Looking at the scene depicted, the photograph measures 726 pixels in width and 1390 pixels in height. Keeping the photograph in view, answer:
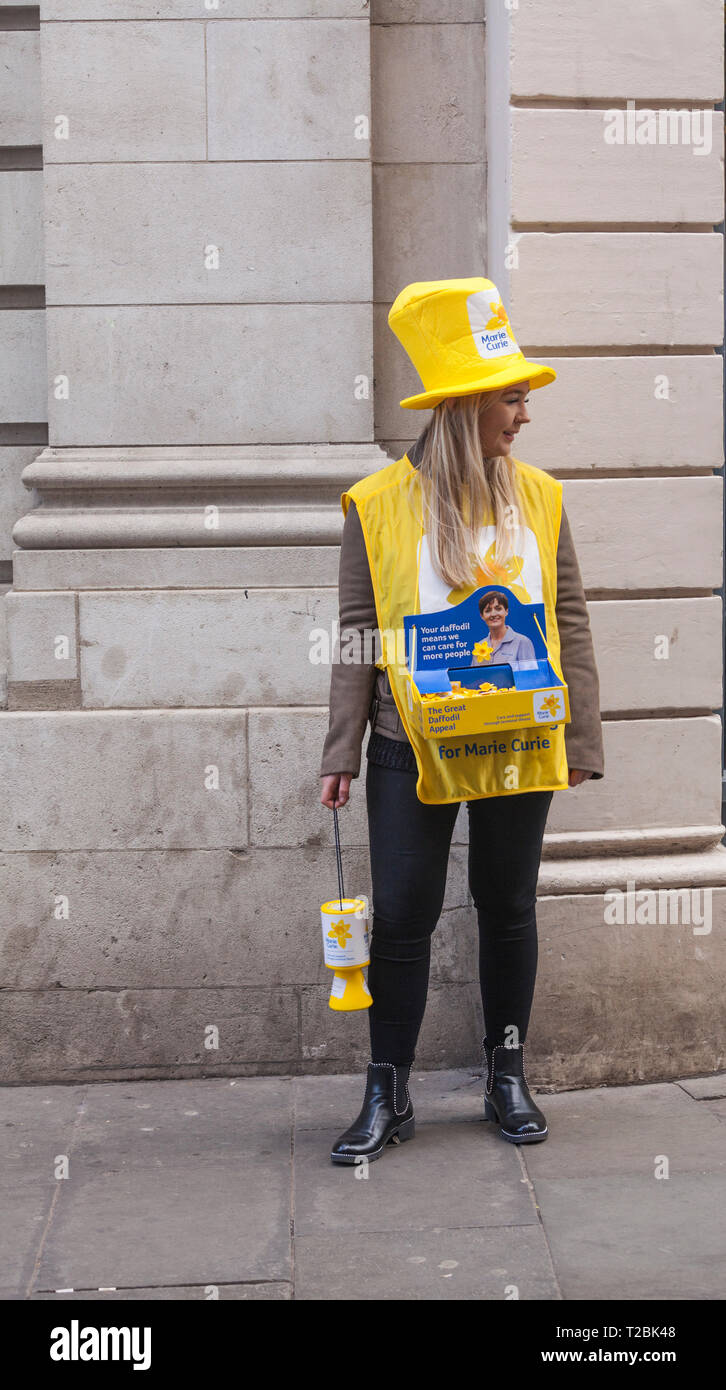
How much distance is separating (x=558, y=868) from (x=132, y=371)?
223 centimetres

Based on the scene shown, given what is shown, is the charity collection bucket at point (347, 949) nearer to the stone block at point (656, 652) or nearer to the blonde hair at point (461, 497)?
the blonde hair at point (461, 497)

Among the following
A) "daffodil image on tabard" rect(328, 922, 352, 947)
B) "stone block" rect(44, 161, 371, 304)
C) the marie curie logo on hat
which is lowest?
"daffodil image on tabard" rect(328, 922, 352, 947)

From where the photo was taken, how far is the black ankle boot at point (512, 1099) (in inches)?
160

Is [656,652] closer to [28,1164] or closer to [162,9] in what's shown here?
[28,1164]

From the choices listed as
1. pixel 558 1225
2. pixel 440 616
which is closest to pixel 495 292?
pixel 440 616

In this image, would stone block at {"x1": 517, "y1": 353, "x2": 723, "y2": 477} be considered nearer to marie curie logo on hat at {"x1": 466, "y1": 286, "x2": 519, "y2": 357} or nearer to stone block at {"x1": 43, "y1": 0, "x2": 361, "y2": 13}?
marie curie logo on hat at {"x1": 466, "y1": 286, "x2": 519, "y2": 357}

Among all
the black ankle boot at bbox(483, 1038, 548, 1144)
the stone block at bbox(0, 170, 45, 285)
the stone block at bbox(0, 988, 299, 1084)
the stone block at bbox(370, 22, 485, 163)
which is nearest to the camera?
the black ankle boot at bbox(483, 1038, 548, 1144)

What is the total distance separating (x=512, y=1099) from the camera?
4129 mm

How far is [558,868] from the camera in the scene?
4645mm

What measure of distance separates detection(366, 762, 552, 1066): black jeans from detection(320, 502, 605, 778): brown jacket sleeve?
143mm

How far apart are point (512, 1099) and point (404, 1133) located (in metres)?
0.33

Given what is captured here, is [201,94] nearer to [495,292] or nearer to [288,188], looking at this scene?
[288,188]

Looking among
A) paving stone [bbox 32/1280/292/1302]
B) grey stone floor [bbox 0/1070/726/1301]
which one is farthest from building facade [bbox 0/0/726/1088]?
paving stone [bbox 32/1280/292/1302]

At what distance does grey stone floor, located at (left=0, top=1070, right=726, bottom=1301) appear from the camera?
325 cm
